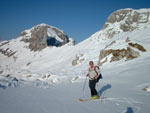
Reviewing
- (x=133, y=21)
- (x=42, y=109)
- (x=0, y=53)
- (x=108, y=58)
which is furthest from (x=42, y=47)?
(x=42, y=109)

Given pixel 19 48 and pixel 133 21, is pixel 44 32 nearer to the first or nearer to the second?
pixel 19 48

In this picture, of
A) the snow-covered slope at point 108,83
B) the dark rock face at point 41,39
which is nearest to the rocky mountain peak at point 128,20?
the snow-covered slope at point 108,83

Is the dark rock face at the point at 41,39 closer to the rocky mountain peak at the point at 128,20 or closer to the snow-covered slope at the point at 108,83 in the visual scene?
the rocky mountain peak at the point at 128,20

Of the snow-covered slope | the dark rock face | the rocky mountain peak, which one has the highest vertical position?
the dark rock face

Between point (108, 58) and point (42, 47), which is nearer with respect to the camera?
point (108, 58)

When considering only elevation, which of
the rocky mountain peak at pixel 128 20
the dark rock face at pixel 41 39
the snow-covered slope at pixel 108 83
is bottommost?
the snow-covered slope at pixel 108 83

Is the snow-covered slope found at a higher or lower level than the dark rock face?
lower

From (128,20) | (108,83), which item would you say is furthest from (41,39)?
(108,83)

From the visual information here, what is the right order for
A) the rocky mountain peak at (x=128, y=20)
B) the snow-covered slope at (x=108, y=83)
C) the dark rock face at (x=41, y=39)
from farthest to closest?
the dark rock face at (x=41, y=39)
the rocky mountain peak at (x=128, y=20)
the snow-covered slope at (x=108, y=83)

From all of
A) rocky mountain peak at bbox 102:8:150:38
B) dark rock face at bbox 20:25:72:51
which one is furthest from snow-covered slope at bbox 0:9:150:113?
dark rock face at bbox 20:25:72:51

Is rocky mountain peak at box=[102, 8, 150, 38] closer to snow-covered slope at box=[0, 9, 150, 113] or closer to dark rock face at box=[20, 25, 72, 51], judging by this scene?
snow-covered slope at box=[0, 9, 150, 113]

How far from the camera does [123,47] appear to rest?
19.6 meters

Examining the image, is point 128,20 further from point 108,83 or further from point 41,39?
point 41,39

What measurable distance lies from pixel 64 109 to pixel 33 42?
15623cm
